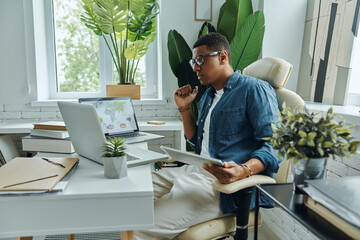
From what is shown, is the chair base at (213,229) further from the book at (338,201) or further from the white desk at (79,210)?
the book at (338,201)

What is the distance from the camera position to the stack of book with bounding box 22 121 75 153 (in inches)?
52.7

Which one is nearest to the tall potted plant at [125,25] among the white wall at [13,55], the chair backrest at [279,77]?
the white wall at [13,55]

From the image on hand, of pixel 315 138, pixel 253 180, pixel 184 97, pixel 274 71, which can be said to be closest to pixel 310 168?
pixel 315 138

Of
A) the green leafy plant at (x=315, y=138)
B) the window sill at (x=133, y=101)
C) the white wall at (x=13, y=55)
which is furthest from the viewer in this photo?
the window sill at (x=133, y=101)

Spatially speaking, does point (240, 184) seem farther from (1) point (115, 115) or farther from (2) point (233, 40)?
(2) point (233, 40)

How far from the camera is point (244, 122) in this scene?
4.51 feet

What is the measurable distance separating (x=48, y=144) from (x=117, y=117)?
1.83 ft

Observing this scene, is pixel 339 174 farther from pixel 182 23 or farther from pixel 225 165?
pixel 182 23

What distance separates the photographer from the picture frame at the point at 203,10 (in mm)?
2578

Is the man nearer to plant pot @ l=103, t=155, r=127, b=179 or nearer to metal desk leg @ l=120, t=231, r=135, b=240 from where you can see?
metal desk leg @ l=120, t=231, r=135, b=240

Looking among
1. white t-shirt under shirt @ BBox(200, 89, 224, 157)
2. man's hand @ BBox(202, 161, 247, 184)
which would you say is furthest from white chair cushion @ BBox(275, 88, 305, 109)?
man's hand @ BBox(202, 161, 247, 184)

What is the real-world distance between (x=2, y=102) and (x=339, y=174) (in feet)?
9.22

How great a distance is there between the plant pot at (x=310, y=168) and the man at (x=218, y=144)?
282 millimetres

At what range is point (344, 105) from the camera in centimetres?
180
